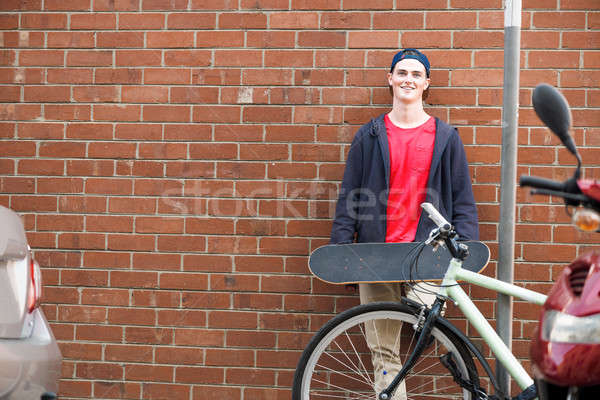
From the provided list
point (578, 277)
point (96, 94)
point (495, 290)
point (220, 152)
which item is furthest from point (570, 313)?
point (96, 94)

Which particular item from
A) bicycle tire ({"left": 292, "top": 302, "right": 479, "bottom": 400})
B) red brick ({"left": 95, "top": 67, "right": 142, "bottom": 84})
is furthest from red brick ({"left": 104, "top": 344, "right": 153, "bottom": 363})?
red brick ({"left": 95, "top": 67, "right": 142, "bottom": 84})

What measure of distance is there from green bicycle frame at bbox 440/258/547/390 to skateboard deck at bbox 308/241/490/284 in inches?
11.8

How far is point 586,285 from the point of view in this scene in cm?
201

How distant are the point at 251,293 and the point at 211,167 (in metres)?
0.81

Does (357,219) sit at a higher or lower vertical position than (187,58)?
lower

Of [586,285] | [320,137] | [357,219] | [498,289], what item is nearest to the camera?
[586,285]

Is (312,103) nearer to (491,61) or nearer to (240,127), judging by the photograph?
(240,127)

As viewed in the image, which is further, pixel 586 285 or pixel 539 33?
pixel 539 33

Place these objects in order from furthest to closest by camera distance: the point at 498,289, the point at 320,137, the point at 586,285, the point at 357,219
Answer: the point at 320,137, the point at 357,219, the point at 498,289, the point at 586,285

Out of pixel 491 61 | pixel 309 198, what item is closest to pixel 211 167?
pixel 309 198

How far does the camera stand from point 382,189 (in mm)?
3824

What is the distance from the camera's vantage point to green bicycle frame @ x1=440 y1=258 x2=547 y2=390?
3.12 m

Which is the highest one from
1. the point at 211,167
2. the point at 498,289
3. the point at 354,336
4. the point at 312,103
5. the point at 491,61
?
the point at 491,61

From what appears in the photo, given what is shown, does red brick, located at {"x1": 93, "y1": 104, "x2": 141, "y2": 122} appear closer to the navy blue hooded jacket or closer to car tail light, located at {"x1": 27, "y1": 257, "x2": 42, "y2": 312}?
the navy blue hooded jacket
